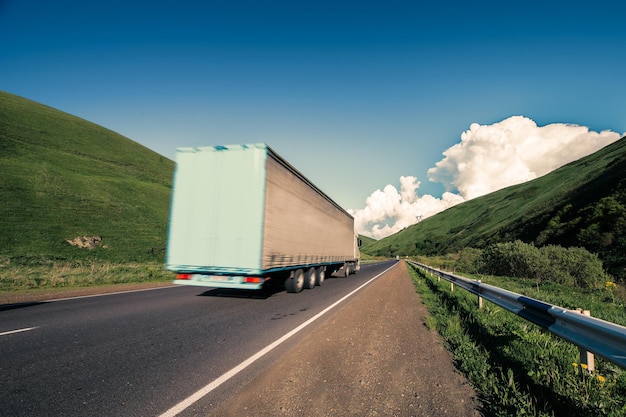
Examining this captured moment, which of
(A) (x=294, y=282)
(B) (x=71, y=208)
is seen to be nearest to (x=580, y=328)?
(A) (x=294, y=282)

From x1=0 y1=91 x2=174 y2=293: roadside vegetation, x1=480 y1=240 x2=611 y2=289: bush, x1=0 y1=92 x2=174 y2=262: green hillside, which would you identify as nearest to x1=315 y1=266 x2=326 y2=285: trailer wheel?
x1=0 y1=91 x2=174 y2=293: roadside vegetation

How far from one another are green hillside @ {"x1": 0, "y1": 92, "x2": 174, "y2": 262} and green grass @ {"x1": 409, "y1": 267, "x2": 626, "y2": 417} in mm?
28824

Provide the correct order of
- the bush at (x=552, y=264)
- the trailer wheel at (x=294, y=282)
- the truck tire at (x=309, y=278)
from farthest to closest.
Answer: the bush at (x=552, y=264)
the truck tire at (x=309, y=278)
the trailer wheel at (x=294, y=282)

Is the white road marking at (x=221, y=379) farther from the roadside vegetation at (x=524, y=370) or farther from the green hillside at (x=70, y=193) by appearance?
the green hillside at (x=70, y=193)

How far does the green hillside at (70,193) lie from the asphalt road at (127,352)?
71.3ft

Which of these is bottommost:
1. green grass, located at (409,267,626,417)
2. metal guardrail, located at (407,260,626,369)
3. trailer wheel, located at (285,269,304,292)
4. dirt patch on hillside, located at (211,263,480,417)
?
dirt patch on hillside, located at (211,263,480,417)

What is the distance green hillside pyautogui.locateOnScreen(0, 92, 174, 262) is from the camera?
28172 mm

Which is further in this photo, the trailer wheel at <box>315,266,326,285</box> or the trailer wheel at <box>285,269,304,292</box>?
the trailer wheel at <box>315,266,326,285</box>

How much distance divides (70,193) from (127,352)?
1627 inches

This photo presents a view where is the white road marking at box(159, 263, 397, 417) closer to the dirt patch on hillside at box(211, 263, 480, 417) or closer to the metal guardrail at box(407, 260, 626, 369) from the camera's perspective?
the dirt patch on hillside at box(211, 263, 480, 417)

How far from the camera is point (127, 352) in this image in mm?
4555

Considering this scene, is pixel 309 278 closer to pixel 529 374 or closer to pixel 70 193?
pixel 529 374

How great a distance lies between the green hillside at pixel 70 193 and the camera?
28.2 metres

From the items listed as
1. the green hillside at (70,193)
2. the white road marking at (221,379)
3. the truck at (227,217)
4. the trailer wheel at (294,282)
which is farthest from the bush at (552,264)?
the green hillside at (70,193)
